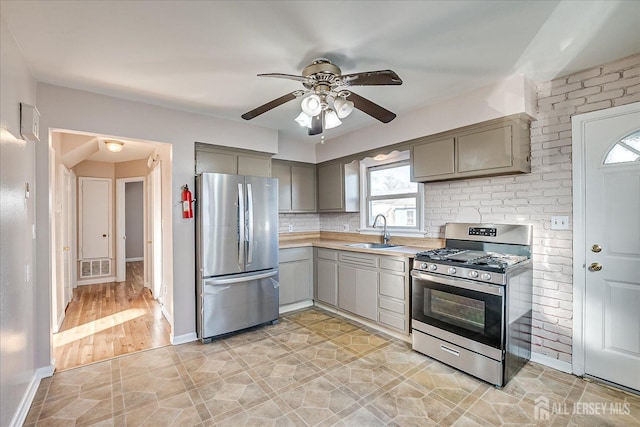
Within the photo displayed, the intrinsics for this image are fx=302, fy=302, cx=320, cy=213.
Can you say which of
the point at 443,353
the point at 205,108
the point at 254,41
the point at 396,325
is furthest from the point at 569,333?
the point at 205,108

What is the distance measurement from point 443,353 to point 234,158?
302cm

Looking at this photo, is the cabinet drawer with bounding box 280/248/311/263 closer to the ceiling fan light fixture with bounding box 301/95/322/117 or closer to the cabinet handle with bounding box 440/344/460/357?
the cabinet handle with bounding box 440/344/460/357

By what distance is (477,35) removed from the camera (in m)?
1.96

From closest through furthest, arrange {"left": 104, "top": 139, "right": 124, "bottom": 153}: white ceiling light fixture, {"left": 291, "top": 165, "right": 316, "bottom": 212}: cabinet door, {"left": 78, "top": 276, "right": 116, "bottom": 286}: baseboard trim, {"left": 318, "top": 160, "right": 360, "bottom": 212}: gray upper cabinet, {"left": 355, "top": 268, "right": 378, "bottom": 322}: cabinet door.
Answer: {"left": 355, "top": 268, "right": 378, "bottom": 322}: cabinet door < {"left": 104, "top": 139, "right": 124, "bottom": 153}: white ceiling light fixture < {"left": 318, "top": 160, "right": 360, "bottom": 212}: gray upper cabinet < {"left": 291, "top": 165, "right": 316, "bottom": 212}: cabinet door < {"left": 78, "top": 276, "right": 116, "bottom": 286}: baseboard trim

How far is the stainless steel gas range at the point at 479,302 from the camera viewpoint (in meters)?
2.30

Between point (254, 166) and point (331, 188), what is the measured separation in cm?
124

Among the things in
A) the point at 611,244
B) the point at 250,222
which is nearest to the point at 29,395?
the point at 250,222

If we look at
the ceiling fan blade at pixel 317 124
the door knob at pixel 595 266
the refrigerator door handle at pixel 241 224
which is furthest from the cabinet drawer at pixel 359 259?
the door knob at pixel 595 266

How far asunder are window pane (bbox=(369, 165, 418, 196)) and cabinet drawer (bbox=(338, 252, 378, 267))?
1022 millimetres

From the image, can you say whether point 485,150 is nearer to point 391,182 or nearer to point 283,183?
point 391,182

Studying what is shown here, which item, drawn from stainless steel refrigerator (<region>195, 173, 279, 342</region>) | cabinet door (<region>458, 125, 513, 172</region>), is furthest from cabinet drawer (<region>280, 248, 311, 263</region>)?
cabinet door (<region>458, 125, 513, 172</region>)

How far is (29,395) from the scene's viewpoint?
218cm

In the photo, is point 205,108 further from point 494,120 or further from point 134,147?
point 494,120

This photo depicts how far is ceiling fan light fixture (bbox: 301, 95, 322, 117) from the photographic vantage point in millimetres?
2082
